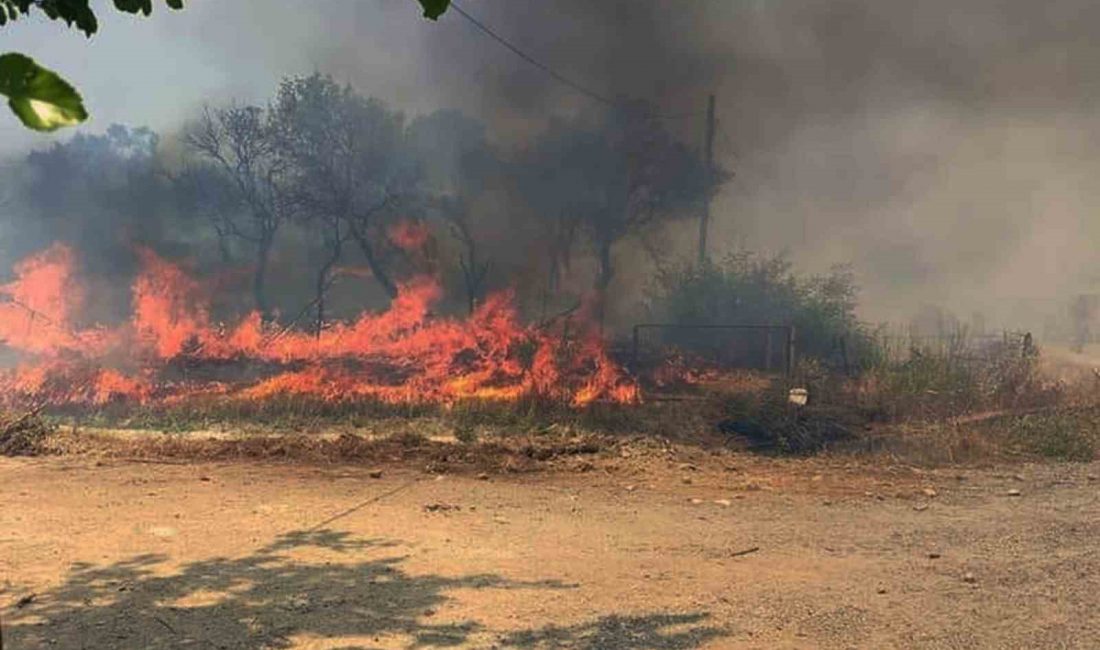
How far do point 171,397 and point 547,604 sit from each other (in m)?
11.8

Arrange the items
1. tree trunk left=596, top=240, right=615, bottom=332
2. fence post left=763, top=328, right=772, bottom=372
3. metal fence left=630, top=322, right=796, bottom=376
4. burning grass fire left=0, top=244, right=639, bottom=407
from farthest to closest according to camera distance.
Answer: tree trunk left=596, top=240, right=615, bottom=332
metal fence left=630, top=322, right=796, bottom=376
fence post left=763, top=328, right=772, bottom=372
burning grass fire left=0, top=244, right=639, bottom=407

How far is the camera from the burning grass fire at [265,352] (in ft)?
46.6

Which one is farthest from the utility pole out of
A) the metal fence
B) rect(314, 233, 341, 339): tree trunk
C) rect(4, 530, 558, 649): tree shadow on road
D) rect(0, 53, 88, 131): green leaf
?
rect(0, 53, 88, 131): green leaf

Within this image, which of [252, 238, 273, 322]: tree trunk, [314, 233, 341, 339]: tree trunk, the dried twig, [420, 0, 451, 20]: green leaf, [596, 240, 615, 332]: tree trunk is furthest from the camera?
[314, 233, 341, 339]: tree trunk

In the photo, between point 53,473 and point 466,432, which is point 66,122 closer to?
point 53,473

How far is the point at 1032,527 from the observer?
6.22 m

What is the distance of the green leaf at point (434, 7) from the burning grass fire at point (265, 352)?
10475 millimetres

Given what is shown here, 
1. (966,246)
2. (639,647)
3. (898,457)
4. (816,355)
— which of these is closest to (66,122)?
(639,647)

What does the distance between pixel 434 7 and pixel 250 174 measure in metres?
23.0

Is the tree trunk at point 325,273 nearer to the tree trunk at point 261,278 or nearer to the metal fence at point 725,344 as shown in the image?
the tree trunk at point 261,278

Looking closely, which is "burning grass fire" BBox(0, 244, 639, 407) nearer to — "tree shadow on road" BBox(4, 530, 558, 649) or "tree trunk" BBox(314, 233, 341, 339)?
"tree trunk" BBox(314, 233, 341, 339)

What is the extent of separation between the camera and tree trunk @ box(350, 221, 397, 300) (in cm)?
2105

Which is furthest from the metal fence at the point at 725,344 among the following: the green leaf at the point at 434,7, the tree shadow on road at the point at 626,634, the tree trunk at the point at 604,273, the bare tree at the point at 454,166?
the green leaf at the point at 434,7

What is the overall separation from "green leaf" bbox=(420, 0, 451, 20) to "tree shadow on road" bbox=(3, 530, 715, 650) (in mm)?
2914
